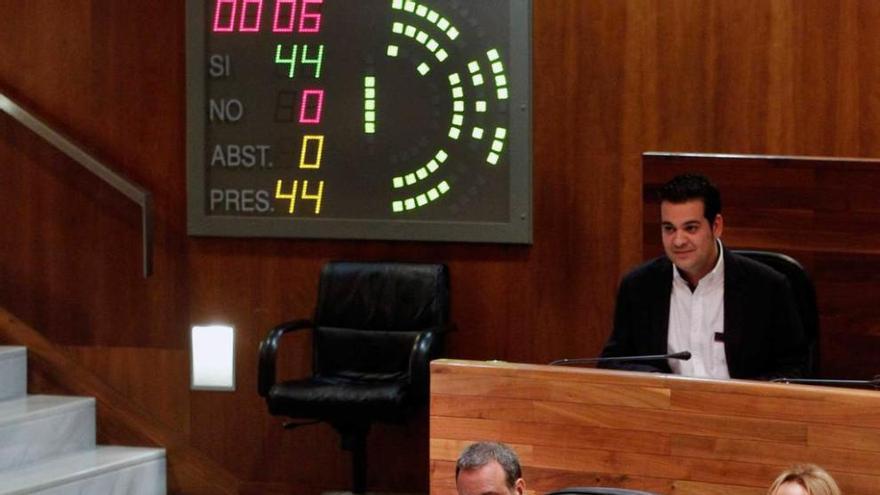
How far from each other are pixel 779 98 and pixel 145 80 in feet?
8.58

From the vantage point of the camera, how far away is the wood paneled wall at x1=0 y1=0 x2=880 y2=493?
564 centimetres

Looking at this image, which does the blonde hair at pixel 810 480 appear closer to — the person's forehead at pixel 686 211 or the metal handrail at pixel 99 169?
the person's forehead at pixel 686 211

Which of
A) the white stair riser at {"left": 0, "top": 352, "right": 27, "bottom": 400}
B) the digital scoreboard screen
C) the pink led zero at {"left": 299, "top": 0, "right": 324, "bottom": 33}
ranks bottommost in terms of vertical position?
the white stair riser at {"left": 0, "top": 352, "right": 27, "bottom": 400}

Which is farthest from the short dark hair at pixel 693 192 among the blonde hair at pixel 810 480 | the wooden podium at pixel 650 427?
the blonde hair at pixel 810 480

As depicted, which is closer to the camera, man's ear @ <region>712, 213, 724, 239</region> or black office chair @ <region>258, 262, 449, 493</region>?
man's ear @ <region>712, 213, 724, 239</region>

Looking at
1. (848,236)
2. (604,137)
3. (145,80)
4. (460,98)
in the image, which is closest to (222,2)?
(145,80)

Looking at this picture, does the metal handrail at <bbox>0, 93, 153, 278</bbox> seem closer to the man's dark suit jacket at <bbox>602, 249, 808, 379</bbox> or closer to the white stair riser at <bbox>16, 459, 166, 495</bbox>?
the white stair riser at <bbox>16, 459, 166, 495</bbox>

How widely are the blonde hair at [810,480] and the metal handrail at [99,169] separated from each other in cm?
347

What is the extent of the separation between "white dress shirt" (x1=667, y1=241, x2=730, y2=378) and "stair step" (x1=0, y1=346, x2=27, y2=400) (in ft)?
10.5

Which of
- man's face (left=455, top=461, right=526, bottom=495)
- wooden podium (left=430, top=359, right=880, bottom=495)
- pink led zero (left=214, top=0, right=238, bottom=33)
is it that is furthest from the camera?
pink led zero (left=214, top=0, right=238, bottom=33)

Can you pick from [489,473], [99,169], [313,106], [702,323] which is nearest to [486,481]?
[489,473]

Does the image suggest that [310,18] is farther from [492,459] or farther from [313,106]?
[492,459]

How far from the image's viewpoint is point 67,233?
254 inches

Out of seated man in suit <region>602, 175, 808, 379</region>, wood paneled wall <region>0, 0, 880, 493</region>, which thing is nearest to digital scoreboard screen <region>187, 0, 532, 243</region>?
wood paneled wall <region>0, 0, 880, 493</region>
